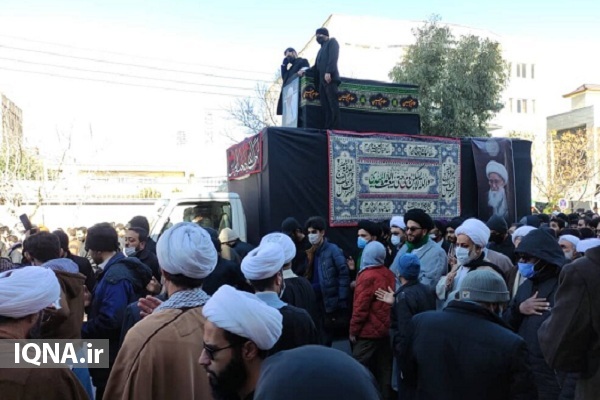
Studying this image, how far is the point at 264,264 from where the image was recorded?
3.21m

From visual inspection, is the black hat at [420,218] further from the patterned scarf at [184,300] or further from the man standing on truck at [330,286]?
the patterned scarf at [184,300]

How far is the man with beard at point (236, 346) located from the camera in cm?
191

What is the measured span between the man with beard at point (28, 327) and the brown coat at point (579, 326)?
226 cm

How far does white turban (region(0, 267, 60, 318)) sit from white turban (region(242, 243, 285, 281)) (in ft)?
3.51

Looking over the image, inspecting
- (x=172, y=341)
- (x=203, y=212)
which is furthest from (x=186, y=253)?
(x=203, y=212)

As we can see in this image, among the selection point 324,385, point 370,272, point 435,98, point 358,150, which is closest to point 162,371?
point 324,385

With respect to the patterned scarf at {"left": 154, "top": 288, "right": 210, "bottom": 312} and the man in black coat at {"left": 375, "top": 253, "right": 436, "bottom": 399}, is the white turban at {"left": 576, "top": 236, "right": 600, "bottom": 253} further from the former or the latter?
the patterned scarf at {"left": 154, "top": 288, "right": 210, "bottom": 312}

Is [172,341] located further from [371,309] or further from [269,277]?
[371,309]

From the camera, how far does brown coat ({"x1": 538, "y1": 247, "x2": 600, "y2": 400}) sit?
270cm

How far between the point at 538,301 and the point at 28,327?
306 cm

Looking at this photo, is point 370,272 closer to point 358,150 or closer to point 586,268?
point 586,268

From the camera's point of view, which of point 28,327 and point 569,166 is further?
point 569,166

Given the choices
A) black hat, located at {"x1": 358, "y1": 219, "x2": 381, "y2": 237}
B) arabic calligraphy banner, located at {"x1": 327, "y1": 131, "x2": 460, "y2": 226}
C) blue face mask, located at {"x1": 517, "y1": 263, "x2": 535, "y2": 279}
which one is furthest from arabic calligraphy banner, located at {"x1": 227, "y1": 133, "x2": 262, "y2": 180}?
blue face mask, located at {"x1": 517, "y1": 263, "x2": 535, "y2": 279}

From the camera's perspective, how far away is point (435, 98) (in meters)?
20.5
